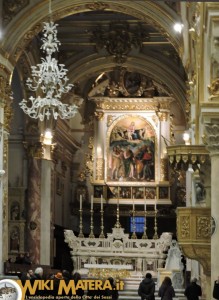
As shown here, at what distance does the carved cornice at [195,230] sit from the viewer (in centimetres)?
1524

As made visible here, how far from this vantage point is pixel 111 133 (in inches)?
1315

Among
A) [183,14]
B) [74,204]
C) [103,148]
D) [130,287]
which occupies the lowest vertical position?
[130,287]

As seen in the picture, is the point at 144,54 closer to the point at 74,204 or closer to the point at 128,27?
the point at 128,27

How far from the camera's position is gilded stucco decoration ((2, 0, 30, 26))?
865 inches

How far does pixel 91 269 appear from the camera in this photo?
23844 millimetres

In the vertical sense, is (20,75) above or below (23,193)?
above

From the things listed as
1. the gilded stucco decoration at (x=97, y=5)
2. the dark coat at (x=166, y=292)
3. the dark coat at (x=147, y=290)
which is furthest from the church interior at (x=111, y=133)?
the dark coat at (x=147, y=290)

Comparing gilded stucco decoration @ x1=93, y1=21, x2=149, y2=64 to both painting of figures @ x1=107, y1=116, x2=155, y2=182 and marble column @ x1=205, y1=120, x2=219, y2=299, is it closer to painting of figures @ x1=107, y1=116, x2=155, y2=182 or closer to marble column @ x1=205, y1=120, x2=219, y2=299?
painting of figures @ x1=107, y1=116, x2=155, y2=182

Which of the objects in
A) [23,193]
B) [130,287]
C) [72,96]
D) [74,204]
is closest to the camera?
[130,287]

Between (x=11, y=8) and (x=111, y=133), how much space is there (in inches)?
470

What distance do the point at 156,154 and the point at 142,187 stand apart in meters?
1.31

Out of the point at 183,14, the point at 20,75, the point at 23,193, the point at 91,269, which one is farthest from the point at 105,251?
the point at 183,14

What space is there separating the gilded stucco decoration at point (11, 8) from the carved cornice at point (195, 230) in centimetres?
860

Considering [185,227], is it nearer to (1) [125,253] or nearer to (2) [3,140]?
(2) [3,140]
